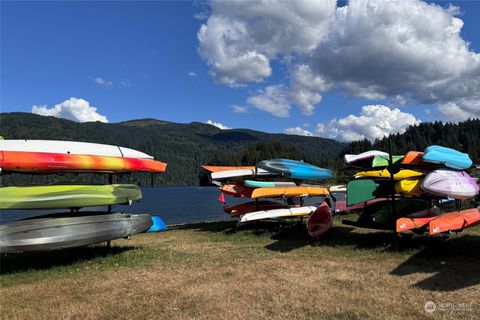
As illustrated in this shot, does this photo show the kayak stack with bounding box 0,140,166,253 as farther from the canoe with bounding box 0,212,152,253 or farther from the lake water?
the lake water

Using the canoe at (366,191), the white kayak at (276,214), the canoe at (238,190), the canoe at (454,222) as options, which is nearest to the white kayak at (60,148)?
the white kayak at (276,214)

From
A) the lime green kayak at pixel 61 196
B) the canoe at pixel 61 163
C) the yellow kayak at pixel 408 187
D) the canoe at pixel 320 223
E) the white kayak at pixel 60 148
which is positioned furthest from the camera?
the canoe at pixel 320 223

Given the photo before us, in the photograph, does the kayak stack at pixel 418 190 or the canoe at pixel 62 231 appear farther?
the kayak stack at pixel 418 190

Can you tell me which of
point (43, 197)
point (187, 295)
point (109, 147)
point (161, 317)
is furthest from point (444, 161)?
point (43, 197)

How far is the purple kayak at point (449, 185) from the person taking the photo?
33.1ft

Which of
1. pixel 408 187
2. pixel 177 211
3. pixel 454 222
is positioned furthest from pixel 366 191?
pixel 177 211

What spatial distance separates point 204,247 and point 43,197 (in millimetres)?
5271

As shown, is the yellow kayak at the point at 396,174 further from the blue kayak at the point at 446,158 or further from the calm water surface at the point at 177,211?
the calm water surface at the point at 177,211

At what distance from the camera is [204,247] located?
12977 mm

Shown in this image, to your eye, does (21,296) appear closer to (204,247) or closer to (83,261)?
(83,261)

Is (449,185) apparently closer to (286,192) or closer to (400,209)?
(400,209)

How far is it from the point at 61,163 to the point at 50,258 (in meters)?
2.84

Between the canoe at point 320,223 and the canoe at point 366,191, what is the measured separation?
173 centimetres

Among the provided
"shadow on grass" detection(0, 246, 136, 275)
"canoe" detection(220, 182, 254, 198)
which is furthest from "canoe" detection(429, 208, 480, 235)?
"canoe" detection(220, 182, 254, 198)
